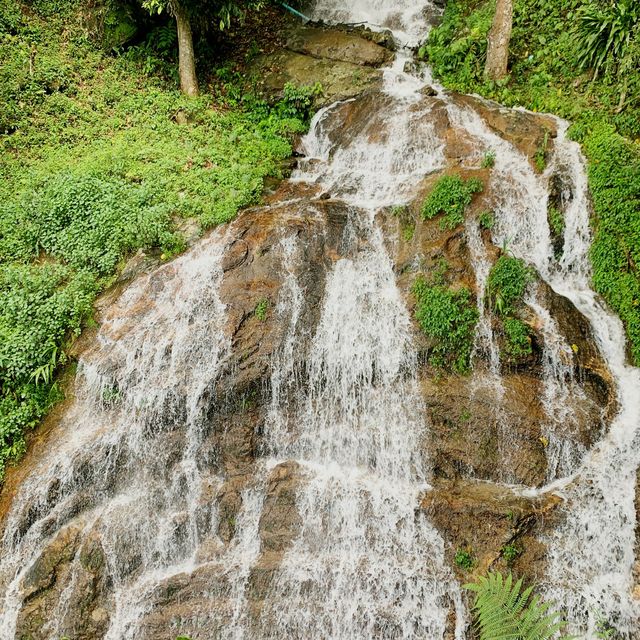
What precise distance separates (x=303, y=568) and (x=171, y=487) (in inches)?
92.6

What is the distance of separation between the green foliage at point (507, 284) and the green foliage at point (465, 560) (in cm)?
383

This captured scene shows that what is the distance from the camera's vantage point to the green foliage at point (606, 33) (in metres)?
11.4

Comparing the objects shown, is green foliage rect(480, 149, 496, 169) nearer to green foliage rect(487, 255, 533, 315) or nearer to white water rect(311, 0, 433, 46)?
green foliage rect(487, 255, 533, 315)

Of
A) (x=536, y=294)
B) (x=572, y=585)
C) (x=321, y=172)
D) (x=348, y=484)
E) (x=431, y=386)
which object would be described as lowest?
(x=572, y=585)

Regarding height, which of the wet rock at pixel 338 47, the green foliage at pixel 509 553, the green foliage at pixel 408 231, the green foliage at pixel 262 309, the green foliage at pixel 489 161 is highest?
the wet rock at pixel 338 47

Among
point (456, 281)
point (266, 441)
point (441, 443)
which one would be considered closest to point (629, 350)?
point (456, 281)

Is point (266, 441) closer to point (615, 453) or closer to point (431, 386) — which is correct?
point (431, 386)

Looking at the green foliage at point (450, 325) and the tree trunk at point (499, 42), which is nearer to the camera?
the green foliage at point (450, 325)

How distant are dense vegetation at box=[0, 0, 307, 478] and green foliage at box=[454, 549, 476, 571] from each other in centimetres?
696

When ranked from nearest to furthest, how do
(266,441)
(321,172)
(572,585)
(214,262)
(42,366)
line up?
(572,585) → (266,441) → (42,366) → (214,262) → (321,172)

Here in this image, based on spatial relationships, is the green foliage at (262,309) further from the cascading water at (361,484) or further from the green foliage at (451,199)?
the green foliage at (451,199)

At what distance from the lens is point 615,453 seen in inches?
308

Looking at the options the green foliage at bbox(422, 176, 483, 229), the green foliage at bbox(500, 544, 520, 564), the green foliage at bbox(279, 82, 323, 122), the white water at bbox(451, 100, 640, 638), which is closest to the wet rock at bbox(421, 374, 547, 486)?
the white water at bbox(451, 100, 640, 638)

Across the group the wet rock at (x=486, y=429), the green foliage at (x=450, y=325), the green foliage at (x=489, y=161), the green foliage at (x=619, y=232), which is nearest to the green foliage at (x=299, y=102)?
the green foliage at (x=489, y=161)
